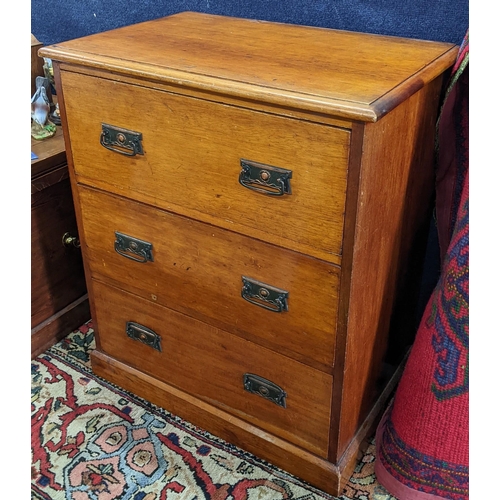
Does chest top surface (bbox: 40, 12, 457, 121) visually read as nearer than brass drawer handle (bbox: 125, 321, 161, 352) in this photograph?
Yes

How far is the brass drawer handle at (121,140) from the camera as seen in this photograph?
1.24 metres

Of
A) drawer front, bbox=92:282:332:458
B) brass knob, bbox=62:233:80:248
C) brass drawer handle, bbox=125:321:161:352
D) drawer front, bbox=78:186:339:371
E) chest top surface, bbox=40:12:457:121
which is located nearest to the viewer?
chest top surface, bbox=40:12:457:121

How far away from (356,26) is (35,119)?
97cm

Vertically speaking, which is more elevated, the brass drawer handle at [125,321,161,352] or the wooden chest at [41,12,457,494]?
the wooden chest at [41,12,457,494]

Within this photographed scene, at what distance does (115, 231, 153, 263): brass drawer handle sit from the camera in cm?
138

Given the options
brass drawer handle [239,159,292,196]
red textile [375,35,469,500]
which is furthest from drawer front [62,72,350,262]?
red textile [375,35,469,500]

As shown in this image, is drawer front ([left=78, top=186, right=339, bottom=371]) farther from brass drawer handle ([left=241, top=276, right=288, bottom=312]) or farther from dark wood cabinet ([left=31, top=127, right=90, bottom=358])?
dark wood cabinet ([left=31, top=127, right=90, bottom=358])

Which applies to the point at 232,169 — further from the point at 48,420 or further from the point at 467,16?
the point at 48,420

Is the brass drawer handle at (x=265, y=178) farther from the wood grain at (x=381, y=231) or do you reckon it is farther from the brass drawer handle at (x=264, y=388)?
the brass drawer handle at (x=264, y=388)

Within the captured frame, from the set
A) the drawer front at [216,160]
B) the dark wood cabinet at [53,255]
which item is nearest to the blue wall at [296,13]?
the dark wood cabinet at [53,255]

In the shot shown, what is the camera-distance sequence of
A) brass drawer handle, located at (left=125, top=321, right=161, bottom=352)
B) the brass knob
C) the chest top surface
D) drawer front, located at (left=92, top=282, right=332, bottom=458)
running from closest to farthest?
the chest top surface < drawer front, located at (left=92, top=282, right=332, bottom=458) < brass drawer handle, located at (left=125, top=321, right=161, bottom=352) < the brass knob

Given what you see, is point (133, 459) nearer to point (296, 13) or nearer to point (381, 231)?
point (381, 231)

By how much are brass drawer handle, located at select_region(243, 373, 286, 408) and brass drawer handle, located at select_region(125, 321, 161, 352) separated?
276mm

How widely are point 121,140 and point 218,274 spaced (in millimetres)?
355
